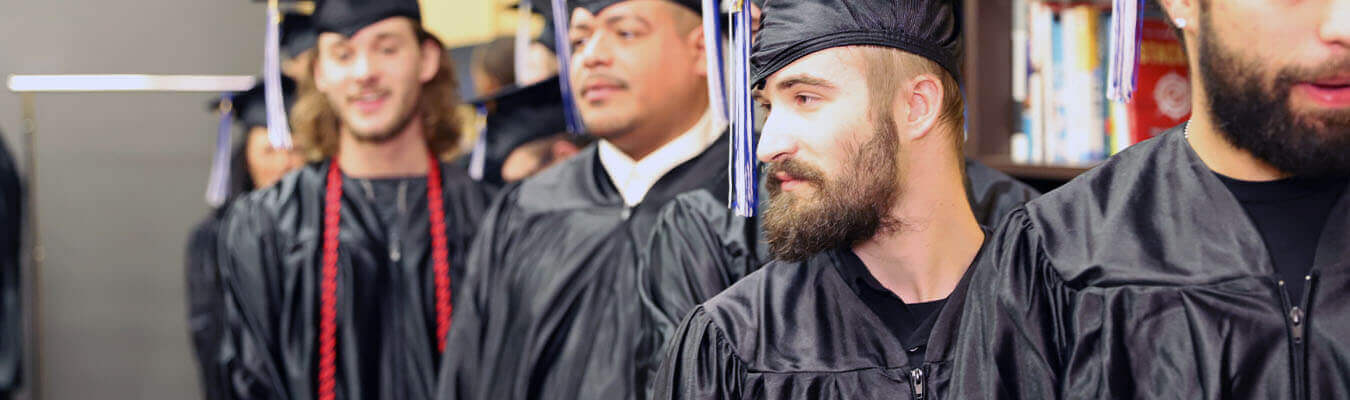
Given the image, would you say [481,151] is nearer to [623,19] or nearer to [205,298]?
[623,19]

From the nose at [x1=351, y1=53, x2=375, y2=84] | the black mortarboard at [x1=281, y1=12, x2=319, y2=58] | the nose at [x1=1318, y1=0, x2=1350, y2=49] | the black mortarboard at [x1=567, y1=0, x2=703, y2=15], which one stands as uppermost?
the black mortarboard at [x1=281, y1=12, x2=319, y2=58]

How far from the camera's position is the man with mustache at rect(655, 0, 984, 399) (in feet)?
5.02

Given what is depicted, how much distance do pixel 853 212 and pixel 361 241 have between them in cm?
173

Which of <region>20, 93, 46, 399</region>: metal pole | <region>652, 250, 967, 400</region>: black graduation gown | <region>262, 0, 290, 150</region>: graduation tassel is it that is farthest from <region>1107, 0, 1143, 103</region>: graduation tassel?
<region>20, 93, 46, 399</region>: metal pole

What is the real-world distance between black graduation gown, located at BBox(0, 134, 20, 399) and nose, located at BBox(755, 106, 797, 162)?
3351mm

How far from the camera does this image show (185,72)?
213 inches

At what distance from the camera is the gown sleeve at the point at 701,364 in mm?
1588

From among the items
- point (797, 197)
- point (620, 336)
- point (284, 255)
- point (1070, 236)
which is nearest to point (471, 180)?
point (284, 255)

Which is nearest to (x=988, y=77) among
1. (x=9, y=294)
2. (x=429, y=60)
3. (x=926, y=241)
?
(x=926, y=241)

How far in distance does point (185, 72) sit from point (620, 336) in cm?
378

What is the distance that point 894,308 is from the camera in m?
1.59

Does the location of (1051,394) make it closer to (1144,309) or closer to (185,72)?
(1144,309)

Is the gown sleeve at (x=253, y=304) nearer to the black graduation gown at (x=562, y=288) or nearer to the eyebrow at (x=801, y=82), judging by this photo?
the black graduation gown at (x=562, y=288)

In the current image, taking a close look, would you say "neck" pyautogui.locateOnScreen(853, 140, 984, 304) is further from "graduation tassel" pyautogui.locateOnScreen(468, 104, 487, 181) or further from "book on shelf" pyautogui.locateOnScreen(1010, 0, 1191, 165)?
"graduation tassel" pyautogui.locateOnScreen(468, 104, 487, 181)
